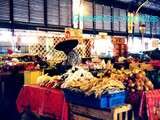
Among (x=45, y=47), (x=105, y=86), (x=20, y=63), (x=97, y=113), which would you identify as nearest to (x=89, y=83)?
(x=105, y=86)

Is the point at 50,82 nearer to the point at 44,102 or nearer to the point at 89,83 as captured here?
the point at 44,102

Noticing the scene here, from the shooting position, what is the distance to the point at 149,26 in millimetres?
28641

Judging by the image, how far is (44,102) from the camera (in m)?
6.36

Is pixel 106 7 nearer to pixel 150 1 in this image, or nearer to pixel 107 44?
pixel 107 44

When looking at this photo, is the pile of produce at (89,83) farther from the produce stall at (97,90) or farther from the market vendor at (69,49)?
the market vendor at (69,49)

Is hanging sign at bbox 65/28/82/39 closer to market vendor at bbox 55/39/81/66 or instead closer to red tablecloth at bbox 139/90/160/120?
market vendor at bbox 55/39/81/66

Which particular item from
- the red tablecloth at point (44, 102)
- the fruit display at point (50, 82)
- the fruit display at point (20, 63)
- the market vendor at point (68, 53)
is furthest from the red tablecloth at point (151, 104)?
the fruit display at point (20, 63)

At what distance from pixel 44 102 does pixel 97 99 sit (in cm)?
169

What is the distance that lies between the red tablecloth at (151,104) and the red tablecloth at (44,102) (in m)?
1.59

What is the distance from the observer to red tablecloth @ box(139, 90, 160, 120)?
5.39m

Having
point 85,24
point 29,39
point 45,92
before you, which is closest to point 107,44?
point 85,24

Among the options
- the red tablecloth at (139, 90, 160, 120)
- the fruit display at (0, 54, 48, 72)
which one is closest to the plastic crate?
the red tablecloth at (139, 90, 160, 120)

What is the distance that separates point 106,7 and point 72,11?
447 centimetres

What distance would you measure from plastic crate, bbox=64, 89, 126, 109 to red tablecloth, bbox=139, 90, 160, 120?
394mm
